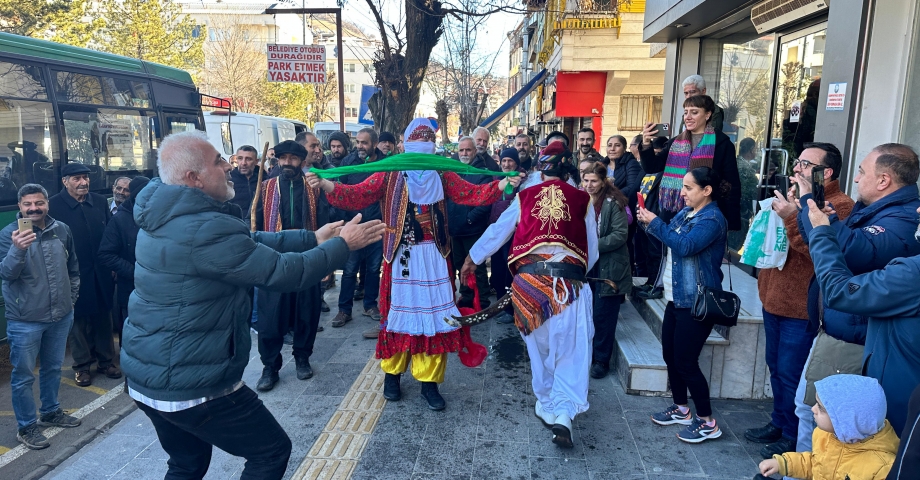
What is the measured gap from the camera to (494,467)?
342 centimetres

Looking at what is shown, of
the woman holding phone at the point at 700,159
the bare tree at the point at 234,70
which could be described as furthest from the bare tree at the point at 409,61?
the bare tree at the point at 234,70

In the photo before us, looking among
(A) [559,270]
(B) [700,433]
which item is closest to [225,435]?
(A) [559,270]

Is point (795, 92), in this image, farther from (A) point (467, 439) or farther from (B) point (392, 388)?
(B) point (392, 388)

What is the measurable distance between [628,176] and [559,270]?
2674 millimetres

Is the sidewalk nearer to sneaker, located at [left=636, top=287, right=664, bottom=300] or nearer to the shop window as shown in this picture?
sneaker, located at [left=636, top=287, right=664, bottom=300]

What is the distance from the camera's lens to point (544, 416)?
3.81 meters

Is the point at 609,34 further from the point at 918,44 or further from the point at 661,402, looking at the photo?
the point at 661,402

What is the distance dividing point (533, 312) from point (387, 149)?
4.37 m

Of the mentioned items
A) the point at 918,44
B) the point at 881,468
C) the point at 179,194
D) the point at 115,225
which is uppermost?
the point at 918,44

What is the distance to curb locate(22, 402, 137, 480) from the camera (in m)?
3.55

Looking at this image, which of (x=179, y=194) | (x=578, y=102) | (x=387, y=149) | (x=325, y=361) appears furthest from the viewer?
(x=578, y=102)

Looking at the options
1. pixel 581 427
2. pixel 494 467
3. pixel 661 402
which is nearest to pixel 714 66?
pixel 661 402

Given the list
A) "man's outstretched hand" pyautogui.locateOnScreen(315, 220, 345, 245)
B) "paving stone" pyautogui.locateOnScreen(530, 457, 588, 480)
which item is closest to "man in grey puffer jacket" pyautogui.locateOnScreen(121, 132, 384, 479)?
"man's outstretched hand" pyautogui.locateOnScreen(315, 220, 345, 245)

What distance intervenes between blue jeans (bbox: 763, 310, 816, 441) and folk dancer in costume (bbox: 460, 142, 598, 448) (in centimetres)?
110
